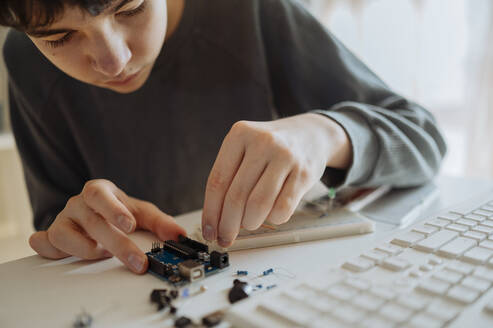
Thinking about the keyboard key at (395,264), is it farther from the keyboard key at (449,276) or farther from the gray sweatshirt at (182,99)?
the gray sweatshirt at (182,99)

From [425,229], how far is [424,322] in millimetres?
180

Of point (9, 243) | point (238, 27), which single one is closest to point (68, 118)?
point (238, 27)

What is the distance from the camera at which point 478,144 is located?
1493 millimetres

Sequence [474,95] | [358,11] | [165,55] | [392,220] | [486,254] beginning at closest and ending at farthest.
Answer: [486,254] < [392,220] < [165,55] < [474,95] < [358,11]

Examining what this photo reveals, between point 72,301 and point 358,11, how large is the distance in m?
1.81

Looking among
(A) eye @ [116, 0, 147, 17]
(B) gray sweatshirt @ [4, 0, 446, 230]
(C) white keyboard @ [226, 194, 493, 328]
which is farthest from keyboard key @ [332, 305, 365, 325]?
(B) gray sweatshirt @ [4, 0, 446, 230]

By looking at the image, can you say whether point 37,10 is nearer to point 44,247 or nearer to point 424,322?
point 44,247

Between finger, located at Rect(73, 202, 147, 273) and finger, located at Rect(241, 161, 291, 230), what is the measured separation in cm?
13

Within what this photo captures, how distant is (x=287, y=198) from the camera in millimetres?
449

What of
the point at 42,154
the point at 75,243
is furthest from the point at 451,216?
the point at 42,154

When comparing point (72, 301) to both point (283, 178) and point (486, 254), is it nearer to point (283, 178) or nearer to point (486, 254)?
point (283, 178)

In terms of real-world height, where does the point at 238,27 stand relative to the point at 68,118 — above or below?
above

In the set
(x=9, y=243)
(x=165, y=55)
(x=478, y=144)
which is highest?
(x=165, y=55)

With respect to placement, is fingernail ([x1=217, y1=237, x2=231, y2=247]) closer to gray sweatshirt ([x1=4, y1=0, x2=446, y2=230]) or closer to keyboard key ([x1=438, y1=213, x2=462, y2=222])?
keyboard key ([x1=438, y1=213, x2=462, y2=222])
